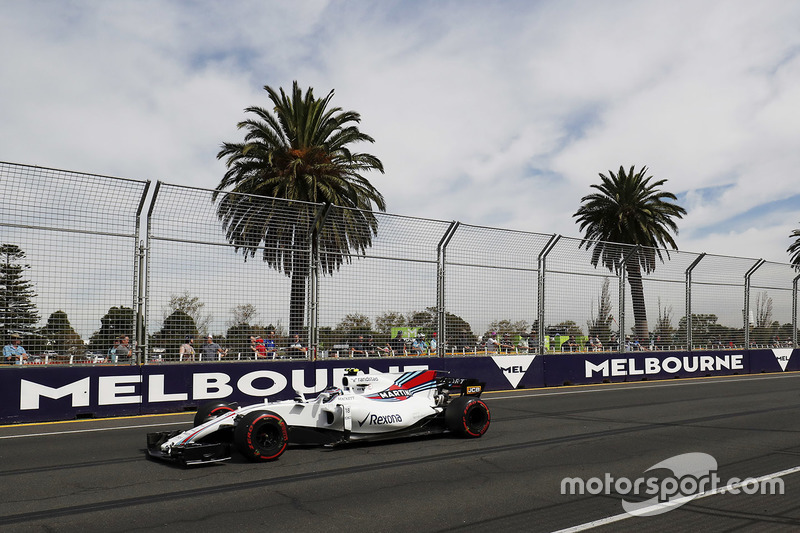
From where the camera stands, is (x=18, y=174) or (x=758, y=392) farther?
(x=758, y=392)

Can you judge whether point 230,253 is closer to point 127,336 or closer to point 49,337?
point 127,336

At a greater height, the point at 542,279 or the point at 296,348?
the point at 542,279

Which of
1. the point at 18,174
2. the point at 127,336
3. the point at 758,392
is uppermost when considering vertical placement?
the point at 18,174

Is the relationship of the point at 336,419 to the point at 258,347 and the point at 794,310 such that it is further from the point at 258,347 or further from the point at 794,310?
the point at 794,310

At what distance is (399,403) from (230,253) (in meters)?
5.52

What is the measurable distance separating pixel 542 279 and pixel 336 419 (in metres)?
10.8

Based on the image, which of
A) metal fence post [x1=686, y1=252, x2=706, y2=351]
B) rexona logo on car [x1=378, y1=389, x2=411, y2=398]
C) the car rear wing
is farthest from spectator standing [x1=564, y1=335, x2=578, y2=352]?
rexona logo on car [x1=378, y1=389, x2=411, y2=398]

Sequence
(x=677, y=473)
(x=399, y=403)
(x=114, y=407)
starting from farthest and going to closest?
1. (x=114, y=407)
2. (x=399, y=403)
3. (x=677, y=473)

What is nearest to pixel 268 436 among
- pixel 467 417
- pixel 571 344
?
pixel 467 417

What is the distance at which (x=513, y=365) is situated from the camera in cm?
1753

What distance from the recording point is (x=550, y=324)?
1839cm

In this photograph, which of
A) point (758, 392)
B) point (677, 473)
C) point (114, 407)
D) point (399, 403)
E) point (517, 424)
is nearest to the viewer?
point (677, 473)

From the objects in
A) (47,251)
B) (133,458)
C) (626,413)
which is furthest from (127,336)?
(626,413)

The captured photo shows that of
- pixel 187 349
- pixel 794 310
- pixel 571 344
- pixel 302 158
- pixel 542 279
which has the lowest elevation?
pixel 571 344
